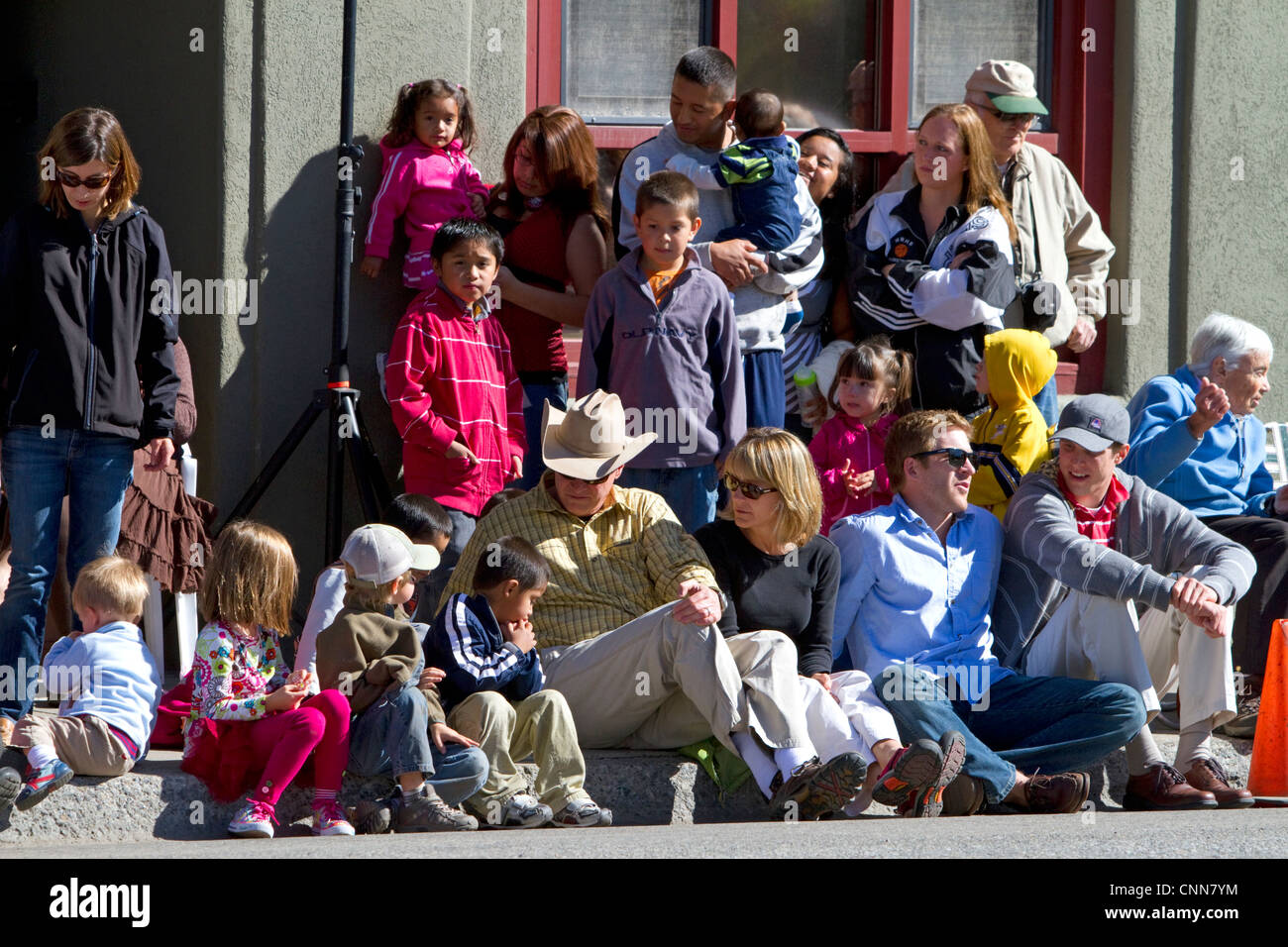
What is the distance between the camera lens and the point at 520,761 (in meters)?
5.96

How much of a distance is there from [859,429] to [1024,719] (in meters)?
1.55

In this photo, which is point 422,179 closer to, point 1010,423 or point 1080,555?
point 1010,423

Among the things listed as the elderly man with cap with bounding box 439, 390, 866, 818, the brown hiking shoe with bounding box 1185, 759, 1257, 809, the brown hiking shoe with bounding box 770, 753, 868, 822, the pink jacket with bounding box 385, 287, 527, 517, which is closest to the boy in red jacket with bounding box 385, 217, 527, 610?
the pink jacket with bounding box 385, 287, 527, 517

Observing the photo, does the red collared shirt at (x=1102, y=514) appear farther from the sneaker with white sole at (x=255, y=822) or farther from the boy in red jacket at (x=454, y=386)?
the sneaker with white sole at (x=255, y=822)

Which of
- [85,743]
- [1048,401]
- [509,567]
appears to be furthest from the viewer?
[1048,401]

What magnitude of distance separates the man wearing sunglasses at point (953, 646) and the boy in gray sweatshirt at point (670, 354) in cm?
75

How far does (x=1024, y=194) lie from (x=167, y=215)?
154 inches

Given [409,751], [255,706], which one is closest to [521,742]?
[409,751]

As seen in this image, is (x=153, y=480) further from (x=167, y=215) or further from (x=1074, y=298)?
(x=1074, y=298)

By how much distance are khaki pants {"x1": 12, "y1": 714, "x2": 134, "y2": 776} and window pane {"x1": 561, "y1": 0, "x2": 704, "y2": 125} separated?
404 centimetres

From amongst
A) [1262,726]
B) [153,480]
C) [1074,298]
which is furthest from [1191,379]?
[153,480]

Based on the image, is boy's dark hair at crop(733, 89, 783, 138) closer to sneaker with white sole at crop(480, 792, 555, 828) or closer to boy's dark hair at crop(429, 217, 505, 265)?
boy's dark hair at crop(429, 217, 505, 265)

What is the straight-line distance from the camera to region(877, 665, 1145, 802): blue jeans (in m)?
6.03

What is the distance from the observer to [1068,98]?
345 inches
